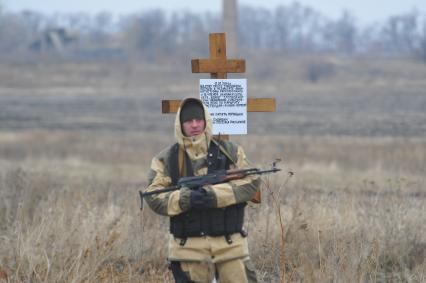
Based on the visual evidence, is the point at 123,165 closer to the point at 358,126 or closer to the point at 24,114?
the point at 358,126

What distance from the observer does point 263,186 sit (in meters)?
10.2

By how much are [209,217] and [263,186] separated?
4357 mm

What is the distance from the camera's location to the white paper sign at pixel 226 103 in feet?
25.0

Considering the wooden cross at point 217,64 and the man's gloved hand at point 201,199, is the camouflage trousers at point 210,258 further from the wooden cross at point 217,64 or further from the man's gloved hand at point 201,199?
the wooden cross at point 217,64

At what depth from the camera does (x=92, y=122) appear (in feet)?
113

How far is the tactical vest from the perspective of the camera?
19.3 ft

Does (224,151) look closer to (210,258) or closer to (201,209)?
(201,209)

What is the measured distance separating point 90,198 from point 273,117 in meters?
26.2

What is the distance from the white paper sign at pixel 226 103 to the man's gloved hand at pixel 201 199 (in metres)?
1.89

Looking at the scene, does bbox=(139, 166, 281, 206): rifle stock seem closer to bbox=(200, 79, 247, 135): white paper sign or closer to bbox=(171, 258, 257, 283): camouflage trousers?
bbox=(171, 258, 257, 283): camouflage trousers

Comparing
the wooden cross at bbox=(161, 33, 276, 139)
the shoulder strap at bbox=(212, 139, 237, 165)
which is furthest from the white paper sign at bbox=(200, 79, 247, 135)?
the shoulder strap at bbox=(212, 139, 237, 165)

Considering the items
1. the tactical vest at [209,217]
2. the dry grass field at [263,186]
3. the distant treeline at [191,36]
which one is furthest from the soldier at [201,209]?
the distant treeline at [191,36]

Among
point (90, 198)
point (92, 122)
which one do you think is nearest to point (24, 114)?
point (92, 122)

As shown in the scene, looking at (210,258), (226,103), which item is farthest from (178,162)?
(226,103)
